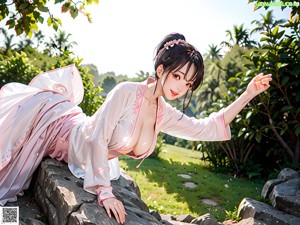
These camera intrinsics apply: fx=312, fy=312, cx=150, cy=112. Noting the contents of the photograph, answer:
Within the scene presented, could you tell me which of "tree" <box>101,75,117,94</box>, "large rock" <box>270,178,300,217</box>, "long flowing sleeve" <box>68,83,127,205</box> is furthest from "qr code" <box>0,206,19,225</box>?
"tree" <box>101,75,117,94</box>

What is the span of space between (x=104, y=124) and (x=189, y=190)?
17.6 feet

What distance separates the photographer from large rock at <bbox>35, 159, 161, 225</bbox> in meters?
1.94

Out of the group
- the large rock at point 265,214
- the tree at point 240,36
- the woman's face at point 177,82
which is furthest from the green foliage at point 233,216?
the tree at point 240,36

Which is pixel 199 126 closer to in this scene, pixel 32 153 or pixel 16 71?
pixel 32 153

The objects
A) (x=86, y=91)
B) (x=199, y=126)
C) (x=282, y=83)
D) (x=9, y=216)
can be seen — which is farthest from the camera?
(x=86, y=91)

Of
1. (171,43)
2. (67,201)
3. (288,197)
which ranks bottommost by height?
(288,197)

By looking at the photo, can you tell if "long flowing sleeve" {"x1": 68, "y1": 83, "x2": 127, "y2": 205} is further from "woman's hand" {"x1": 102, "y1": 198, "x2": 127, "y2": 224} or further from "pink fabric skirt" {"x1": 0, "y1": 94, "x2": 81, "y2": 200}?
"pink fabric skirt" {"x1": 0, "y1": 94, "x2": 81, "y2": 200}

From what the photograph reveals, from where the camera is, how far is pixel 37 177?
251cm

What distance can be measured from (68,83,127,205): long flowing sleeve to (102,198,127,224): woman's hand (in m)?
0.03

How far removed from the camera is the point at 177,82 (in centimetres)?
227

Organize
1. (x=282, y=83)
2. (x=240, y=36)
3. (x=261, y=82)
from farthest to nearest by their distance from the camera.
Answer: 1. (x=240, y=36)
2. (x=282, y=83)
3. (x=261, y=82)

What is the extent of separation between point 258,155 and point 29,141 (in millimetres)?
7800

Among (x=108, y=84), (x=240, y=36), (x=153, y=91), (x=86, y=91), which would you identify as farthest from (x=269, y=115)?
(x=108, y=84)

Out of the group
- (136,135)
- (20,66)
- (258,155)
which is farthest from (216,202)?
(20,66)
